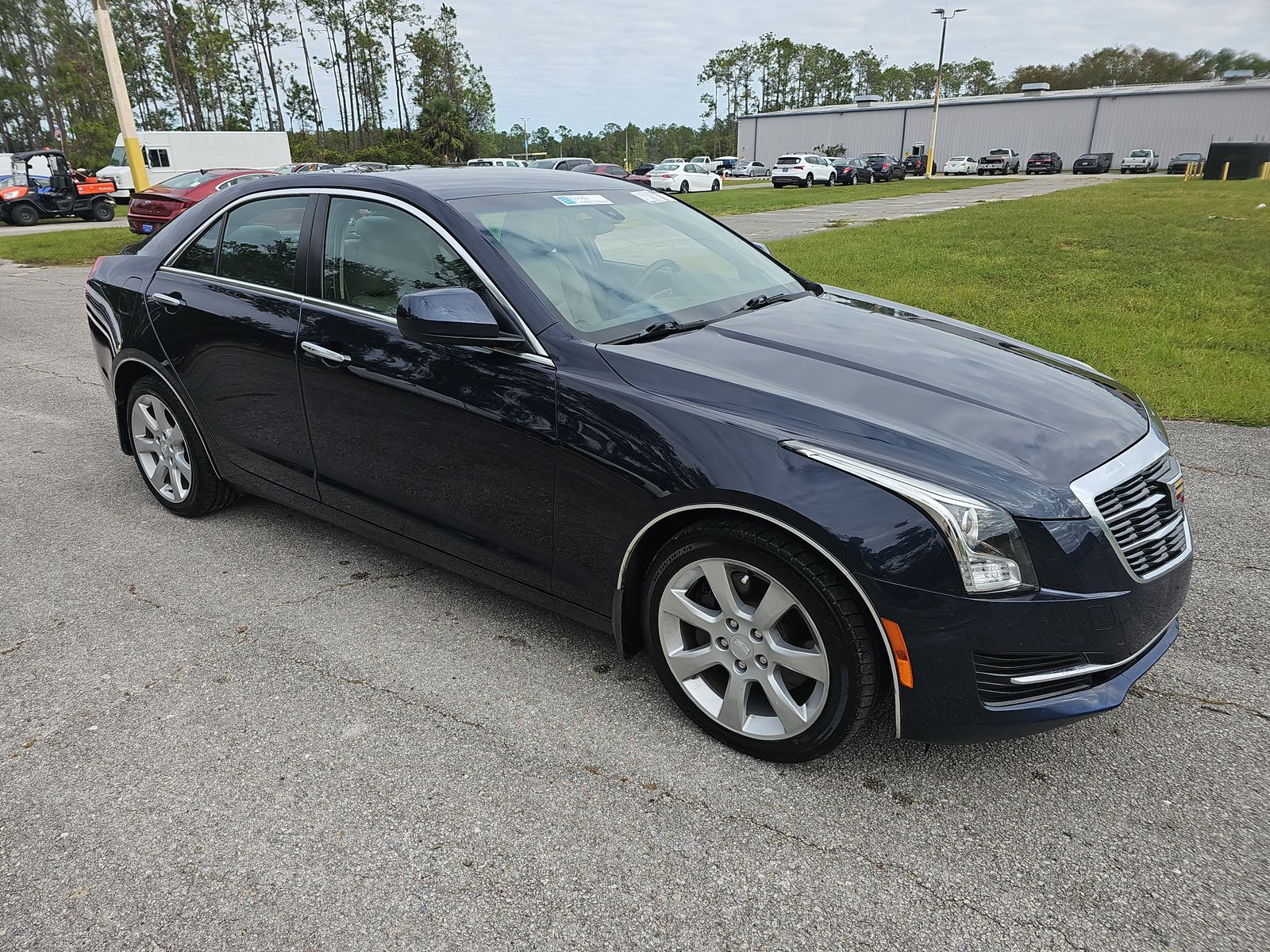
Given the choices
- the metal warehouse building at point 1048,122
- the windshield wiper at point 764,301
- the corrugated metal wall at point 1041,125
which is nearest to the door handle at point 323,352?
the windshield wiper at point 764,301

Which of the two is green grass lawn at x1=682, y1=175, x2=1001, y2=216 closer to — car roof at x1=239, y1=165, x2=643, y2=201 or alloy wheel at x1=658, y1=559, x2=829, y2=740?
car roof at x1=239, y1=165, x2=643, y2=201

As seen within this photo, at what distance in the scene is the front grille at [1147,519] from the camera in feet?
7.69

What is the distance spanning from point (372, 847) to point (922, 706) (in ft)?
4.99

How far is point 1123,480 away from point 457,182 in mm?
2614

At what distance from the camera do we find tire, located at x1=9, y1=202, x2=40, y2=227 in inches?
972

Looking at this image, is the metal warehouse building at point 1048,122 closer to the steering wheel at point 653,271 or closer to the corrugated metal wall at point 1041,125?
the corrugated metal wall at point 1041,125

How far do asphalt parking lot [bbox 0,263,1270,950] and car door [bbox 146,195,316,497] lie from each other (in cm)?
68

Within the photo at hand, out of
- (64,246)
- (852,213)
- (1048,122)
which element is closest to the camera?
(64,246)

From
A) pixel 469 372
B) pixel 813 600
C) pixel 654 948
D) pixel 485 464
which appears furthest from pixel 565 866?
pixel 469 372

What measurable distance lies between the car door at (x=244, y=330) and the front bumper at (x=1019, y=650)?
2566mm

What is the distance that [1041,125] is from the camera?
251ft

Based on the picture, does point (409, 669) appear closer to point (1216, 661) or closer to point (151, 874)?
point (151, 874)

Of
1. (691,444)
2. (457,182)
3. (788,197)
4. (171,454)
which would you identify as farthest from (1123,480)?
(788,197)

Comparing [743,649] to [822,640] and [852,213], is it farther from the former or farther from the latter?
[852,213]
